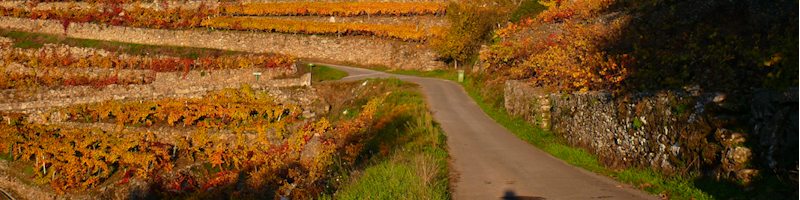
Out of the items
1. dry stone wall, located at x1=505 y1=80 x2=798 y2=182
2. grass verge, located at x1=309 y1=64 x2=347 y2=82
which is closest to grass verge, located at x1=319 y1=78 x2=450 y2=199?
dry stone wall, located at x1=505 y1=80 x2=798 y2=182

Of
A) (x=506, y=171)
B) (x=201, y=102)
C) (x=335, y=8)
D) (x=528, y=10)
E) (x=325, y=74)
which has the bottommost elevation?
(x=201, y=102)

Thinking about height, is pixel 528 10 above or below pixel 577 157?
above

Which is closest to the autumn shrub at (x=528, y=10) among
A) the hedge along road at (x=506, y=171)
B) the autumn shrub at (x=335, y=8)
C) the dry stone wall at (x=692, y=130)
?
the hedge along road at (x=506, y=171)

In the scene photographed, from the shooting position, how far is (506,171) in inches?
476

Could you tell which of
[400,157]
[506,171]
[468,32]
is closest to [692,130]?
[506,171]

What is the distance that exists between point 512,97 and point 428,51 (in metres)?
20.4

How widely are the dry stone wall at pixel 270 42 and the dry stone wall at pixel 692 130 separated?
86.3ft

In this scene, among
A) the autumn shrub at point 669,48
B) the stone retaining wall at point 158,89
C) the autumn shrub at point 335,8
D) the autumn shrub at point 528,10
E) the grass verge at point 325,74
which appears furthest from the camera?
the autumn shrub at point 335,8

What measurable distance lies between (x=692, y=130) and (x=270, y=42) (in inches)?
1533

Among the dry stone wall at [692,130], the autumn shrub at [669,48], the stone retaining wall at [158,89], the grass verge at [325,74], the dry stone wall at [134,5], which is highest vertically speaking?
the dry stone wall at [134,5]

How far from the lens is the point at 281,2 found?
171 ft

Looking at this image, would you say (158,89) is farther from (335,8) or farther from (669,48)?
(669,48)

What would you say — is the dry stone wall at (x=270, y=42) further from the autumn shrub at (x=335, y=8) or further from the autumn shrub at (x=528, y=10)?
the autumn shrub at (x=528, y=10)

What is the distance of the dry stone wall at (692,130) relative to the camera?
830cm
